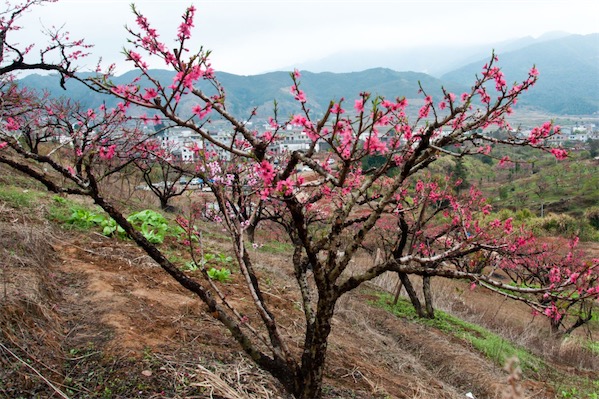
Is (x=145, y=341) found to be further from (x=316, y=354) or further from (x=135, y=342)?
(x=316, y=354)

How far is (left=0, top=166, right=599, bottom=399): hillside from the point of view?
310 centimetres

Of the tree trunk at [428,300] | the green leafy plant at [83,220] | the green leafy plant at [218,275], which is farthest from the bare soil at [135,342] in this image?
the tree trunk at [428,300]

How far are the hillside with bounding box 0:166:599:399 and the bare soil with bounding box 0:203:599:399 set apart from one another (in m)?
0.01

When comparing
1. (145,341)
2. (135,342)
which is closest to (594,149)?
(145,341)

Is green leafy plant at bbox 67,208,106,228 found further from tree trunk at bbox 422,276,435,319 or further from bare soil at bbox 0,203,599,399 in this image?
tree trunk at bbox 422,276,435,319

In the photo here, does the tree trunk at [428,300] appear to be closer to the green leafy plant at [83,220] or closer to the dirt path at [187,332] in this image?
the dirt path at [187,332]

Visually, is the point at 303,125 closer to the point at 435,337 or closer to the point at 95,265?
the point at 95,265

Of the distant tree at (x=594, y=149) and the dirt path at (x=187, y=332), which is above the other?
the dirt path at (x=187, y=332)

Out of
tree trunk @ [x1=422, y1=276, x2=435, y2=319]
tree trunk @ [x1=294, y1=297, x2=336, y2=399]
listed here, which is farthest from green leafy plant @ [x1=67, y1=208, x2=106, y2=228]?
tree trunk @ [x1=422, y1=276, x2=435, y2=319]

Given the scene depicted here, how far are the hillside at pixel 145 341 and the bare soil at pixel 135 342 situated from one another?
12 millimetres

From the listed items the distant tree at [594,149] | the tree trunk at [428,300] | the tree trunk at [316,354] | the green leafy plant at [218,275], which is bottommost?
the distant tree at [594,149]

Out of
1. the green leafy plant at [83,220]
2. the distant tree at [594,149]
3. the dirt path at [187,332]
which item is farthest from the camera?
the distant tree at [594,149]

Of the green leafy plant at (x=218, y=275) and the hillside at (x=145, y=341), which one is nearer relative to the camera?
the hillside at (x=145, y=341)

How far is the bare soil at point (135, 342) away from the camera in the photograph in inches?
121
